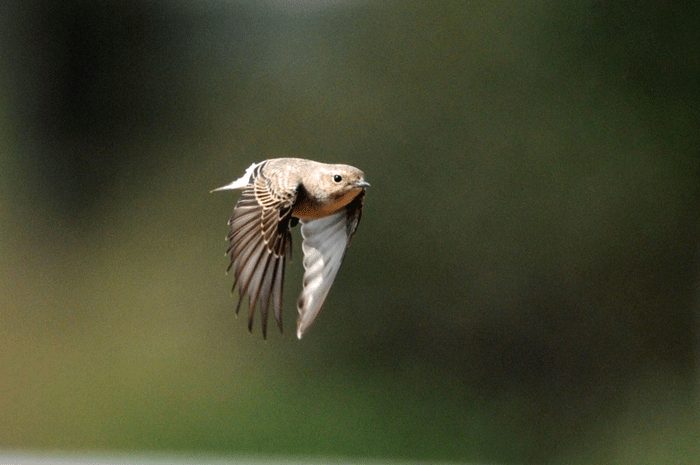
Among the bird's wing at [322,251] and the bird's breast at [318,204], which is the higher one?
the bird's breast at [318,204]

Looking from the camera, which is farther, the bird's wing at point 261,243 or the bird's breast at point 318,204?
the bird's breast at point 318,204

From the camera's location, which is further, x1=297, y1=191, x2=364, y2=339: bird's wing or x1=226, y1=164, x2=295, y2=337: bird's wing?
x1=297, y1=191, x2=364, y2=339: bird's wing

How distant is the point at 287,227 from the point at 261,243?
47 millimetres

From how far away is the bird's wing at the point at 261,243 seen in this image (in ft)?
3.39

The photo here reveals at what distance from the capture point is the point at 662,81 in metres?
4.16

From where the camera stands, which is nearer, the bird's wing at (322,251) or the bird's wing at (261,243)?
the bird's wing at (261,243)

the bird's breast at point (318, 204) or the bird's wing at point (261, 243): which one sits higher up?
the bird's breast at point (318, 204)

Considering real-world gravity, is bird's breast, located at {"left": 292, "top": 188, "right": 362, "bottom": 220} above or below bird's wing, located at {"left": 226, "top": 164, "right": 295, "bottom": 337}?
above

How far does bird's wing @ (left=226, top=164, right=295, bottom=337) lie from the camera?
103cm

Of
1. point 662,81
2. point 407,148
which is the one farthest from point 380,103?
point 662,81

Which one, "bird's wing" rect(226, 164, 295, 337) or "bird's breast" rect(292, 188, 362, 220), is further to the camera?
"bird's breast" rect(292, 188, 362, 220)

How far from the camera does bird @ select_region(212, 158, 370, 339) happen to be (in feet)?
3.43

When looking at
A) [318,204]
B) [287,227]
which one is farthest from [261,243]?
[318,204]

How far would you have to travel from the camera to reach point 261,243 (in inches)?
42.5
